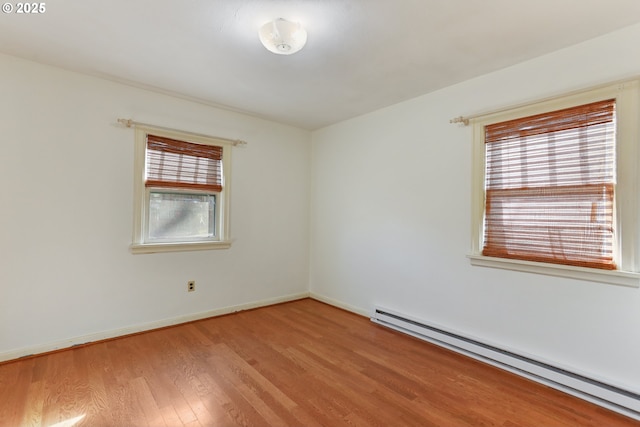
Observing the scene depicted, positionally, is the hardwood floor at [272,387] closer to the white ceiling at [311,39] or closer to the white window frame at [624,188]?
the white window frame at [624,188]

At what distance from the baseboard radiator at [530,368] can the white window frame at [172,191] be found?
7.22 ft

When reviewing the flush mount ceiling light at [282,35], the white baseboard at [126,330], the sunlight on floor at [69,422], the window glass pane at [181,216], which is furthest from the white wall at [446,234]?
the sunlight on floor at [69,422]

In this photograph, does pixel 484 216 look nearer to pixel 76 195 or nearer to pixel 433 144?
pixel 433 144

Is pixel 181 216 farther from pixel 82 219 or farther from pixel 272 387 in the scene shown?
pixel 272 387

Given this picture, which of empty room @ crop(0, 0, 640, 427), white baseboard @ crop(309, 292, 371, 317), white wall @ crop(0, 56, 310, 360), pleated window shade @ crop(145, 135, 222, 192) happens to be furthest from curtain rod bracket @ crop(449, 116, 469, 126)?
pleated window shade @ crop(145, 135, 222, 192)

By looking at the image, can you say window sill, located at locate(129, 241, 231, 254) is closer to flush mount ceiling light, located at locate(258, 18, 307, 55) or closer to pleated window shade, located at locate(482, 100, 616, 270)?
flush mount ceiling light, located at locate(258, 18, 307, 55)

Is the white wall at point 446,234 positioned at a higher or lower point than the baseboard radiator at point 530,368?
higher

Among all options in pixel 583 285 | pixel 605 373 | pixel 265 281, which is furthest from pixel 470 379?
pixel 265 281

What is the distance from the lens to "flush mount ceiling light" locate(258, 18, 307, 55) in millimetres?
1788

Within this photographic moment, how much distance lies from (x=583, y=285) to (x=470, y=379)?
3.40ft

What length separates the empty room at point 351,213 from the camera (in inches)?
72.0

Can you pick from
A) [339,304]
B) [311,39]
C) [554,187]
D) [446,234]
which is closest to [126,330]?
[339,304]

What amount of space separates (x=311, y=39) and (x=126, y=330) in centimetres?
310

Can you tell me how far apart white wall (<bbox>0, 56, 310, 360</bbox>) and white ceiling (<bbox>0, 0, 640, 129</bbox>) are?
0.92ft
